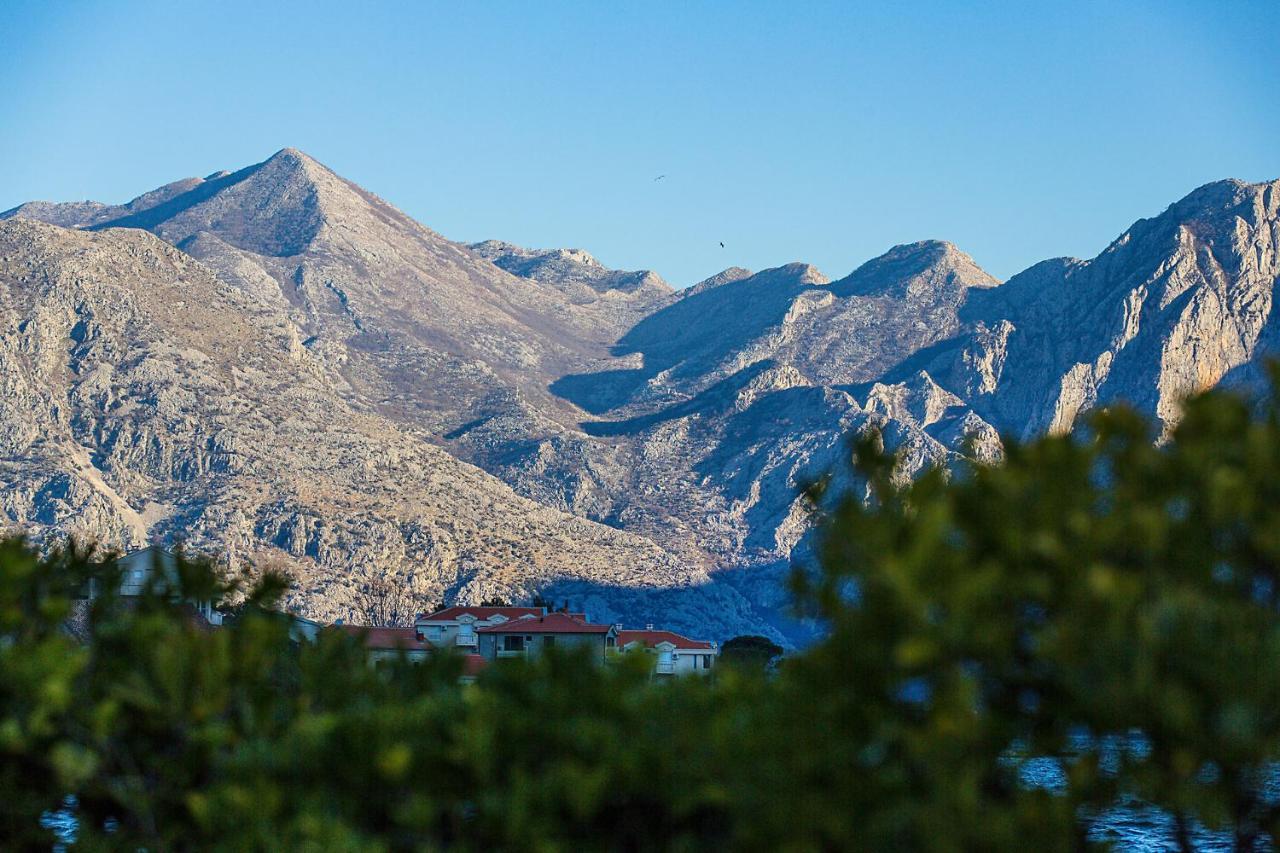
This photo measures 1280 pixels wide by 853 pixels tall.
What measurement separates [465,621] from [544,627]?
26.7 feet

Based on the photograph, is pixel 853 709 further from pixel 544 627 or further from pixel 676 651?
pixel 676 651

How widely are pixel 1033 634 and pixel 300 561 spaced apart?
161 meters

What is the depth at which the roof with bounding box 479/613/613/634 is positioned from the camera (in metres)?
105

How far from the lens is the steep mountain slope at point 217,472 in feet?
564

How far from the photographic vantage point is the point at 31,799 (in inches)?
857

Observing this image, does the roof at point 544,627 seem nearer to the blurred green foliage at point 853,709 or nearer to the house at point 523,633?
the house at point 523,633

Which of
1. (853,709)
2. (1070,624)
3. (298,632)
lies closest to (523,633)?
(298,632)

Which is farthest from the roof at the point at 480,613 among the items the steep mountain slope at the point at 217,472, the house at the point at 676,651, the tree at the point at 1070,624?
the tree at the point at 1070,624

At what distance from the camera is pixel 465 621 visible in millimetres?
111938

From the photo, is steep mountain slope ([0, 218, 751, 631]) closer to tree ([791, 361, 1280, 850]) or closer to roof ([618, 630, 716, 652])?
roof ([618, 630, 716, 652])

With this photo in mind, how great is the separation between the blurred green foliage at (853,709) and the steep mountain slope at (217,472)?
473 feet

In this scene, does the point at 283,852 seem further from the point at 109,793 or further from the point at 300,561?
the point at 300,561

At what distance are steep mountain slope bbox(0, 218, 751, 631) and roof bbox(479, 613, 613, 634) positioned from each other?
59534 mm

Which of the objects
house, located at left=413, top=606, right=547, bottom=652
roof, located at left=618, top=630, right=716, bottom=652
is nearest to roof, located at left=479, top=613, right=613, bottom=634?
house, located at left=413, top=606, right=547, bottom=652
